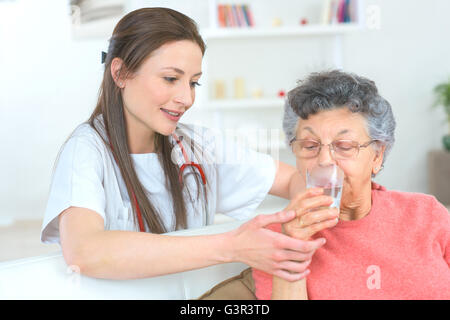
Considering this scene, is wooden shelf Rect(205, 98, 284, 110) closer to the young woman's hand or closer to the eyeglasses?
Result: the eyeglasses

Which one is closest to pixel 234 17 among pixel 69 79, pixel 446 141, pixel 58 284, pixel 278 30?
pixel 278 30

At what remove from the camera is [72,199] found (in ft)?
2.65

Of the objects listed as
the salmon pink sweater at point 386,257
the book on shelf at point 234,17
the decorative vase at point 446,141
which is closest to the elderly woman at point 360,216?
the salmon pink sweater at point 386,257

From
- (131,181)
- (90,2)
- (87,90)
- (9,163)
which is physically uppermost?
(90,2)

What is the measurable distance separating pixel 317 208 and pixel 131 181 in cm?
41

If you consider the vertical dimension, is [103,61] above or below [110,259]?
above

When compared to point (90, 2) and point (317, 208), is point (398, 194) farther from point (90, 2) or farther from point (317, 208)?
point (90, 2)

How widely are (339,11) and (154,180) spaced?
240 centimetres

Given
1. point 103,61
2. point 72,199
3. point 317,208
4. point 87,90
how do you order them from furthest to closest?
point 87,90 → point 103,61 → point 72,199 → point 317,208

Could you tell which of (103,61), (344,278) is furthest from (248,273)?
(103,61)

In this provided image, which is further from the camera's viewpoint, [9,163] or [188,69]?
[9,163]

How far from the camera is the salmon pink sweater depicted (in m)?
0.81

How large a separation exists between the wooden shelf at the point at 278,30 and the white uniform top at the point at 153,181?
1.94m

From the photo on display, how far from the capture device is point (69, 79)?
2.45 metres
